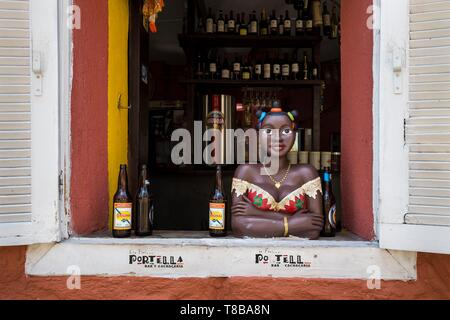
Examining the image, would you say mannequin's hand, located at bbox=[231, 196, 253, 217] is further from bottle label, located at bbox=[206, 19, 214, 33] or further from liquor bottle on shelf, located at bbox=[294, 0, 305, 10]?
liquor bottle on shelf, located at bbox=[294, 0, 305, 10]

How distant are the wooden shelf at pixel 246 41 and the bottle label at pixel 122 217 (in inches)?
101

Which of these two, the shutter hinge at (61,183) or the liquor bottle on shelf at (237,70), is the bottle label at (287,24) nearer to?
the liquor bottle on shelf at (237,70)

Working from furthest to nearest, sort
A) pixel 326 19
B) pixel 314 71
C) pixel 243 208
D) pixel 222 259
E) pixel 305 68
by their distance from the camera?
1. pixel 326 19
2. pixel 305 68
3. pixel 314 71
4. pixel 243 208
5. pixel 222 259

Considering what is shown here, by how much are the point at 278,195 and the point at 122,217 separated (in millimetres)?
786

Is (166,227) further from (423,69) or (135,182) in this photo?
(423,69)

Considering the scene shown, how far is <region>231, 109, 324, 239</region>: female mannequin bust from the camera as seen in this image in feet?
6.44

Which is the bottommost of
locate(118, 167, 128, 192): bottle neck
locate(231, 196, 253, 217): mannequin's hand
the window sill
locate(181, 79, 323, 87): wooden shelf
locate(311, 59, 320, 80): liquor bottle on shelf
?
the window sill

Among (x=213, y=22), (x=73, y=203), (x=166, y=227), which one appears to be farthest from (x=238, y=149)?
(x=73, y=203)

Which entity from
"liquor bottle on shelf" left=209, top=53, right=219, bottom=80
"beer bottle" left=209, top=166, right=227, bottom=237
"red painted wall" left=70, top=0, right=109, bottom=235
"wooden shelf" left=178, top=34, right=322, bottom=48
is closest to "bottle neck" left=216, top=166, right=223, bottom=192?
"beer bottle" left=209, top=166, right=227, bottom=237

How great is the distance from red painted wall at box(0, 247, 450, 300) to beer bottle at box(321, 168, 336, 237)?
321 mm

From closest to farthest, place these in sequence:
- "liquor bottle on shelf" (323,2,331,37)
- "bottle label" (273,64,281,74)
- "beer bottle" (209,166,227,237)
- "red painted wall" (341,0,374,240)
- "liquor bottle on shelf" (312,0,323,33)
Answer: "red painted wall" (341,0,374,240), "beer bottle" (209,166,227,237), "liquor bottle on shelf" (312,0,323,33), "bottle label" (273,64,281,74), "liquor bottle on shelf" (323,2,331,37)

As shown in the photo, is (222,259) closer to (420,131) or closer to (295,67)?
(420,131)

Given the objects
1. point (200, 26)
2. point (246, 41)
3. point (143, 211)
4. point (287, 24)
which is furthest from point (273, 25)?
point (143, 211)

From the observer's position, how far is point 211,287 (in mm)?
1881
